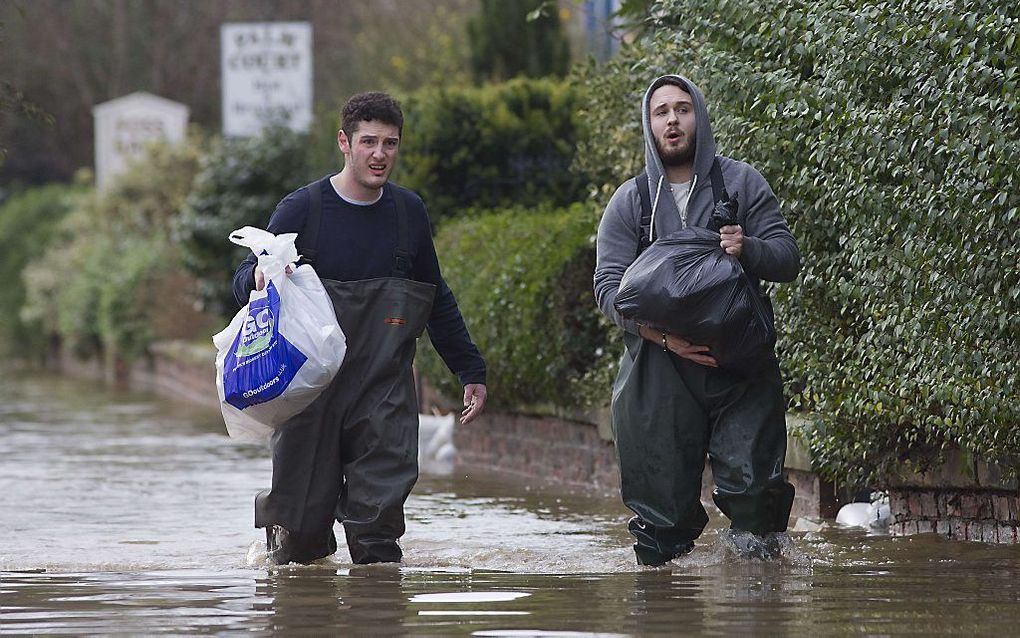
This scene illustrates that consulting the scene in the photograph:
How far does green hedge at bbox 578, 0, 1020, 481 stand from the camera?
23.6ft

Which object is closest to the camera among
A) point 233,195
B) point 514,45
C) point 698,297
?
point 698,297

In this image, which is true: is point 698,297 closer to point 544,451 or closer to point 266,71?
point 544,451

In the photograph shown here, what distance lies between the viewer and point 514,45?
65.2 ft

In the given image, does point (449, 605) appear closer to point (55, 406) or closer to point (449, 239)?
point (449, 239)

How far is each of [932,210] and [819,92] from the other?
2.89 ft

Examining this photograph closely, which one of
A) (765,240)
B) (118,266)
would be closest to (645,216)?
(765,240)

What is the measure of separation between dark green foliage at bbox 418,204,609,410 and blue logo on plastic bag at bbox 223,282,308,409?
4.14 metres

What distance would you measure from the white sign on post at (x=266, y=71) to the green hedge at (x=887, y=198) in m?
14.5

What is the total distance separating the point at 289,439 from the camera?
7305mm

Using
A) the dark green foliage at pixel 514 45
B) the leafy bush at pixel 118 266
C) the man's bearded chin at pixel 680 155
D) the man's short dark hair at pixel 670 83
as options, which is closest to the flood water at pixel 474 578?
the man's bearded chin at pixel 680 155

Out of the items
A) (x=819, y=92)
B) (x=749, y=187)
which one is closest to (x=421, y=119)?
(x=819, y=92)

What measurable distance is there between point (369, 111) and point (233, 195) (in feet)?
49.0

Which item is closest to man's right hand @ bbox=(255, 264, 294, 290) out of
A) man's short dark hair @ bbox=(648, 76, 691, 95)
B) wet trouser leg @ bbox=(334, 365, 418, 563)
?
wet trouser leg @ bbox=(334, 365, 418, 563)

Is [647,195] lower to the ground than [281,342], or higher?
higher
